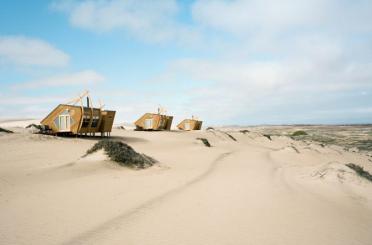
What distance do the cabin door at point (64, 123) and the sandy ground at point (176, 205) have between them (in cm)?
1115

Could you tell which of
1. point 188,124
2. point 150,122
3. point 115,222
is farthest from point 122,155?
point 188,124

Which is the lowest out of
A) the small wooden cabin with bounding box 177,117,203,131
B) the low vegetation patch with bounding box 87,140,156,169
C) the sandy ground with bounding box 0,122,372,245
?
the sandy ground with bounding box 0,122,372,245

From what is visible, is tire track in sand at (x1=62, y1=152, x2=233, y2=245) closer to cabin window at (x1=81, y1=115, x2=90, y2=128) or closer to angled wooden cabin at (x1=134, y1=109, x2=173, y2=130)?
cabin window at (x1=81, y1=115, x2=90, y2=128)

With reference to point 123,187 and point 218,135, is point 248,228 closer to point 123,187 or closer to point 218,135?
point 123,187

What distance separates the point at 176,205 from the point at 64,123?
59.3 ft

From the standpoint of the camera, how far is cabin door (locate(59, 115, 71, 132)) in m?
22.6

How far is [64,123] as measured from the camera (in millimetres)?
22734

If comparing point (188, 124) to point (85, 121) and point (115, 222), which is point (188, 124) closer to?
point (85, 121)

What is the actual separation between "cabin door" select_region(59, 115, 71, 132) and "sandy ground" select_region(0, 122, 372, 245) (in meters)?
11.1

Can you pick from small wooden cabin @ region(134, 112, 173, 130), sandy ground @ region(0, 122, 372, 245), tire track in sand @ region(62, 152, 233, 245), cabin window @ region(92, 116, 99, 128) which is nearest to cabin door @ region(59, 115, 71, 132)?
cabin window @ region(92, 116, 99, 128)

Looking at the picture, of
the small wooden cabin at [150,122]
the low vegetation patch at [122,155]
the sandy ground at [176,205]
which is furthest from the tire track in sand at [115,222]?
the small wooden cabin at [150,122]

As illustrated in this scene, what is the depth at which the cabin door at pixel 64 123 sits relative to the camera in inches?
889

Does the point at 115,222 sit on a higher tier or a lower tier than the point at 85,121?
lower

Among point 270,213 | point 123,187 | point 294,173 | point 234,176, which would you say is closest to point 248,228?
point 270,213
